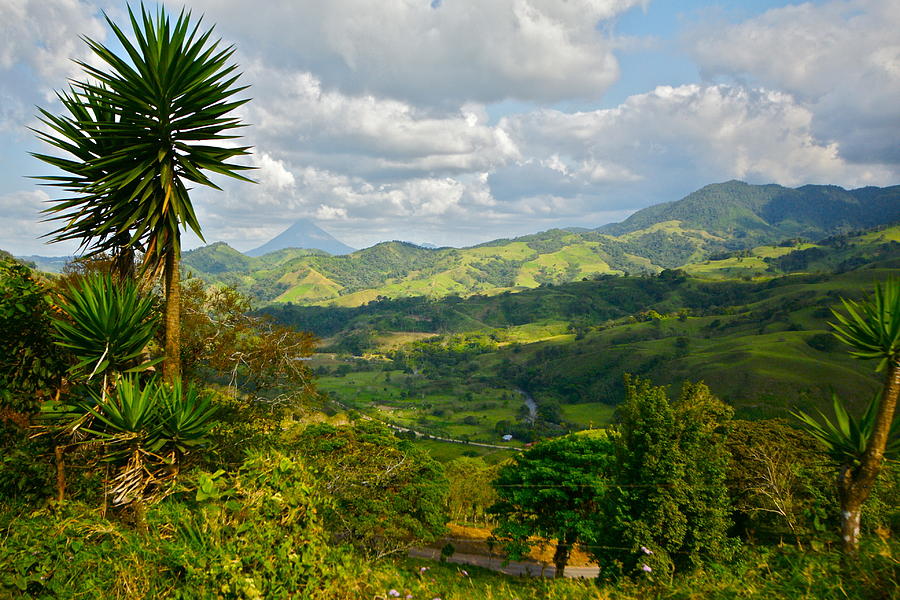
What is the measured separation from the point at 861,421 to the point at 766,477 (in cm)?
1832

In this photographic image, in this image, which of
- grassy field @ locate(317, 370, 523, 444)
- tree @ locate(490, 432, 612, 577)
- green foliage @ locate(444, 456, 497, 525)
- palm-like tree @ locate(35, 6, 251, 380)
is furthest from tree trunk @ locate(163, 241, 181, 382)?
grassy field @ locate(317, 370, 523, 444)

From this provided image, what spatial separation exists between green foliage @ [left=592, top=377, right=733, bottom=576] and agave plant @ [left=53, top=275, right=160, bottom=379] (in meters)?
13.3

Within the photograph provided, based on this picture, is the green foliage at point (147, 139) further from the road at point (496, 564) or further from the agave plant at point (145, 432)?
the road at point (496, 564)

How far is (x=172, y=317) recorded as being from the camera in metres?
7.71

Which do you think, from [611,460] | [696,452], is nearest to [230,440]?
[696,452]

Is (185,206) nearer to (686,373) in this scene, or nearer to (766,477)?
(766,477)

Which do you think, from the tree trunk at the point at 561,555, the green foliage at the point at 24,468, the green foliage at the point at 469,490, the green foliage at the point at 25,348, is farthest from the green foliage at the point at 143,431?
the green foliage at the point at 469,490

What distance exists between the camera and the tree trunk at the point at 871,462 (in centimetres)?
496

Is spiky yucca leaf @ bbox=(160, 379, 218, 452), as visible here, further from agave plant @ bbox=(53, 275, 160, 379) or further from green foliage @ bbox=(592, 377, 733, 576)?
green foliage @ bbox=(592, 377, 733, 576)

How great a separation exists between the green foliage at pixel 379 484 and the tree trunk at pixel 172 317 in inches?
430

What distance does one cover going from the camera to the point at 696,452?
15.5m

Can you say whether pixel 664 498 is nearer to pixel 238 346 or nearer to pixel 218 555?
pixel 238 346

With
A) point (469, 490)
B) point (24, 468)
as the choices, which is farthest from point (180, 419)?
point (469, 490)

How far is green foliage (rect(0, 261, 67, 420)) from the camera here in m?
8.02
